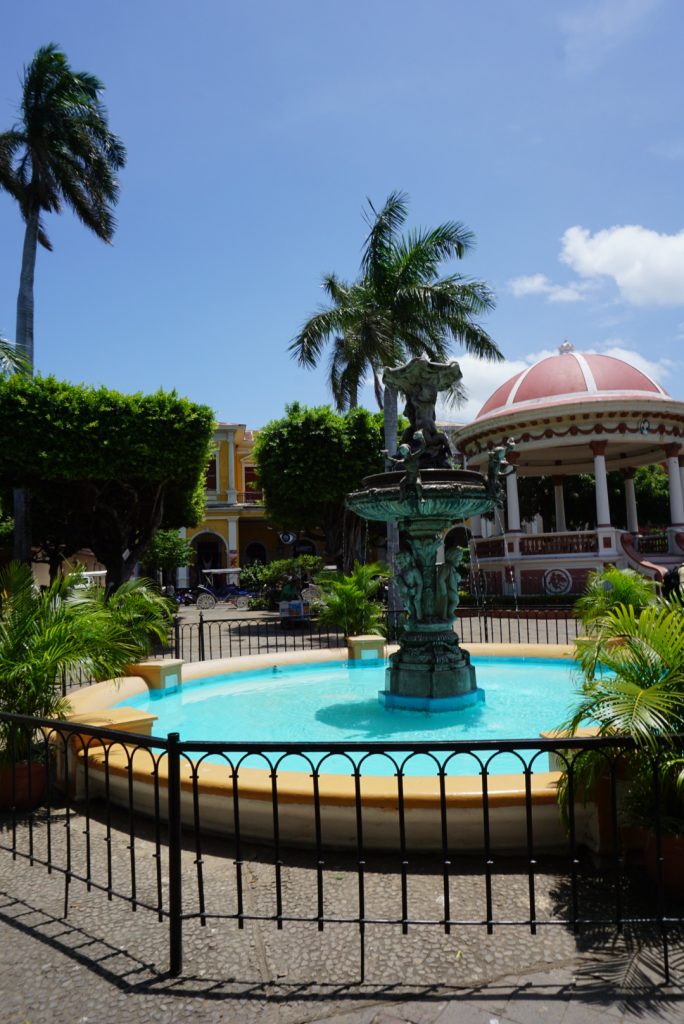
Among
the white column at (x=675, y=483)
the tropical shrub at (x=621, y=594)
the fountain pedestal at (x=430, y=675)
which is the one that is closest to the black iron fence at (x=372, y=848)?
the fountain pedestal at (x=430, y=675)

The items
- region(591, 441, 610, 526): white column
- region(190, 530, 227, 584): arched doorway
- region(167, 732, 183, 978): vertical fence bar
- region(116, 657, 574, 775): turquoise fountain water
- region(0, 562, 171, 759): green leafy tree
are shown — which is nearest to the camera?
region(167, 732, 183, 978): vertical fence bar

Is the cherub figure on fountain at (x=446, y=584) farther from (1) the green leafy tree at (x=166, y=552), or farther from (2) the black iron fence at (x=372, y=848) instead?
(1) the green leafy tree at (x=166, y=552)

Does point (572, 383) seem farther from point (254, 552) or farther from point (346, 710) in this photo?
point (254, 552)

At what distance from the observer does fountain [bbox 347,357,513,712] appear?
716cm

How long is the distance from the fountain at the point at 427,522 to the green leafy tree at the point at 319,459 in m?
15.3

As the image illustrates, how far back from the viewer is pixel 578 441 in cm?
2298

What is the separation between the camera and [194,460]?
1848 centimetres

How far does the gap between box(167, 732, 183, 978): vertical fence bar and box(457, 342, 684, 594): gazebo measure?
2068 cm

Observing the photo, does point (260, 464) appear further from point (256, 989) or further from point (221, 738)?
point (256, 989)

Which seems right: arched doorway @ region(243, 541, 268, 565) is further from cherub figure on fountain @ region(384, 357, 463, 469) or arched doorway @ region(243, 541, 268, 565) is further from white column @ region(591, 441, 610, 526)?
cherub figure on fountain @ region(384, 357, 463, 469)

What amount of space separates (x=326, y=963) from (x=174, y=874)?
0.78m

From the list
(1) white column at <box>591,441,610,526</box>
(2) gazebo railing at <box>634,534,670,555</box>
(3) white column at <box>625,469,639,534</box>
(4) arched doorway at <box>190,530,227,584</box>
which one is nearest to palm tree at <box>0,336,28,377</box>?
(1) white column at <box>591,441,610,526</box>

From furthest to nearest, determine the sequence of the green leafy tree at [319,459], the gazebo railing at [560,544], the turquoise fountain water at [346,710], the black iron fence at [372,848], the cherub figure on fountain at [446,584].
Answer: the green leafy tree at [319,459] → the gazebo railing at [560,544] → the cherub figure on fountain at [446,584] → the turquoise fountain water at [346,710] → the black iron fence at [372,848]

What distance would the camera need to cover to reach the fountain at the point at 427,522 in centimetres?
716
